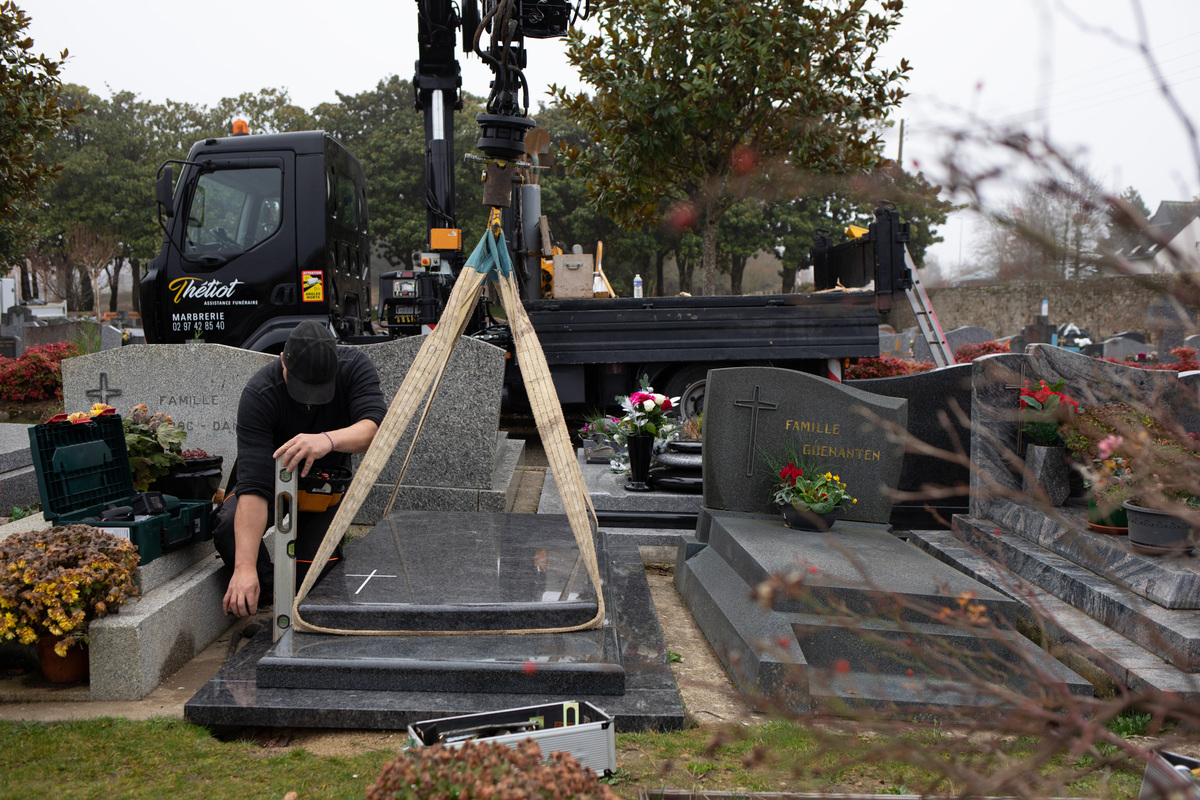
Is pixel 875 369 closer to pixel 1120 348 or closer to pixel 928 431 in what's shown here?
pixel 928 431

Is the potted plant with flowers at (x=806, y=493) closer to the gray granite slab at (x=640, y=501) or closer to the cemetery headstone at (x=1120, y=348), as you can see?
the gray granite slab at (x=640, y=501)

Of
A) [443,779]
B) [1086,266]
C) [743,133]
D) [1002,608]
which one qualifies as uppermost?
[743,133]

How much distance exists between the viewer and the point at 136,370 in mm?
6133

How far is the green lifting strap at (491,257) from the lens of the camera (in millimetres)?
3885

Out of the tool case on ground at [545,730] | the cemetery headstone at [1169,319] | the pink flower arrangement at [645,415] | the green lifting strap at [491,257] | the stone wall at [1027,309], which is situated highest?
the stone wall at [1027,309]

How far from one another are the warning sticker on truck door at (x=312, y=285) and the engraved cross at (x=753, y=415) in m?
4.41

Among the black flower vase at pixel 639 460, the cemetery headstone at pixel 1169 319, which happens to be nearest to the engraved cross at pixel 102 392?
the black flower vase at pixel 639 460

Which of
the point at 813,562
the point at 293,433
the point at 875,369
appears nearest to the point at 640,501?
the point at 813,562

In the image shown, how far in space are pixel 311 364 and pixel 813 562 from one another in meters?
2.69

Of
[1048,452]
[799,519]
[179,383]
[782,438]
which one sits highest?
[179,383]

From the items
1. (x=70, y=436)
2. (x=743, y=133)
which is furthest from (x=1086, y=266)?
(x=743, y=133)

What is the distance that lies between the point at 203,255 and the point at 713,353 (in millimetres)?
4886

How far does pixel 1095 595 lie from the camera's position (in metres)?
4.30

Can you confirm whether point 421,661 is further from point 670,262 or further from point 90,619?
point 670,262
